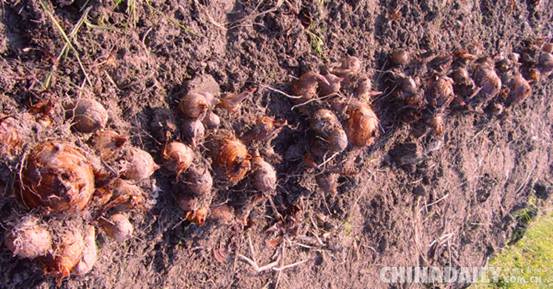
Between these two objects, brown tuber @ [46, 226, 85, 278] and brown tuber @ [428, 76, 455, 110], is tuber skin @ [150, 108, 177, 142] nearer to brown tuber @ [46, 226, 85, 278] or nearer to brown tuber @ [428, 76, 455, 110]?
brown tuber @ [46, 226, 85, 278]

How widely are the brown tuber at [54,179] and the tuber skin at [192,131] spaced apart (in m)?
0.58

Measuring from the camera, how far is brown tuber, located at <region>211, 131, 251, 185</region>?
85.7 inches

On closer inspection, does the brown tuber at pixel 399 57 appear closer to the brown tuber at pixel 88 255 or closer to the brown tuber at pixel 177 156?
the brown tuber at pixel 177 156

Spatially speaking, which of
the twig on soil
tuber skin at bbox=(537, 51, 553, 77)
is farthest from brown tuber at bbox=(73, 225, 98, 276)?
tuber skin at bbox=(537, 51, 553, 77)

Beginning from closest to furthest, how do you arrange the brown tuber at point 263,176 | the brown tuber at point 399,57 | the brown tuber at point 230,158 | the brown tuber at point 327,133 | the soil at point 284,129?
the soil at point 284,129 → the brown tuber at point 230,158 → the brown tuber at point 263,176 → the brown tuber at point 327,133 → the brown tuber at point 399,57

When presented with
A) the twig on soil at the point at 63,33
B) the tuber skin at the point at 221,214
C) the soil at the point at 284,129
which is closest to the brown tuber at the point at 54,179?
the soil at the point at 284,129

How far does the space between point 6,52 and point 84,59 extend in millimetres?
282

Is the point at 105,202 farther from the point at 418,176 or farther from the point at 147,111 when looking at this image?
the point at 418,176

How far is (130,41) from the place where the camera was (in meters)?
2.07

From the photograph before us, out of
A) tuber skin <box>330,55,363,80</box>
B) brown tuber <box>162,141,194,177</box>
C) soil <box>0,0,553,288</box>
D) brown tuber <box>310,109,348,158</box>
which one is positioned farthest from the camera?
tuber skin <box>330,55,363,80</box>

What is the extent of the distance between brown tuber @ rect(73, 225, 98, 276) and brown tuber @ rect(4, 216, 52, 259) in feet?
0.59

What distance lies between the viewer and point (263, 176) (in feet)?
7.65

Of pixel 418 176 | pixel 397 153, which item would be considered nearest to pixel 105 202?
pixel 397 153

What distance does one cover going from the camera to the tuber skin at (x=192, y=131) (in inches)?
82.6
